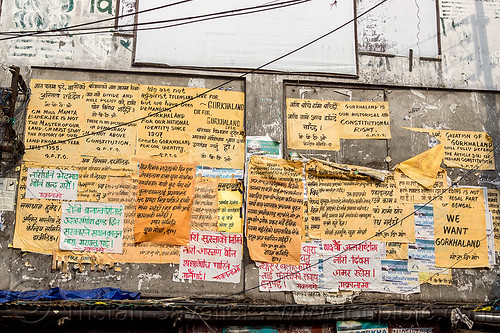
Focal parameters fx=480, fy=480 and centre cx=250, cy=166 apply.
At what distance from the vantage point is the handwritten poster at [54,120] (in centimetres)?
792

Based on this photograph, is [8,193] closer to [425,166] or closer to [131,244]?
[131,244]

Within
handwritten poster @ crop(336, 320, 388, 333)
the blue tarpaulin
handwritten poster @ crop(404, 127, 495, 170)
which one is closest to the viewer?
the blue tarpaulin

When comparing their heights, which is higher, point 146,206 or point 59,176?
point 59,176

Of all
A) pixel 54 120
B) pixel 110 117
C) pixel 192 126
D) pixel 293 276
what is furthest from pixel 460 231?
pixel 54 120

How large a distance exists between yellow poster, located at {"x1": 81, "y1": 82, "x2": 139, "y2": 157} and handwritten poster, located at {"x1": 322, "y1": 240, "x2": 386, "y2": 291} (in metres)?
3.71

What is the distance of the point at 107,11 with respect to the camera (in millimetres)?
8625

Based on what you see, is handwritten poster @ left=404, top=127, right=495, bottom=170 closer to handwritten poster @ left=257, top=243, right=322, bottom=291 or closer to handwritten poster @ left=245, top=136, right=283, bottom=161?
handwritten poster @ left=245, top=136, right=283, bottom=161

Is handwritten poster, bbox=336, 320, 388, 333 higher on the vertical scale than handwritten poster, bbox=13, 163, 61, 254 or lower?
lower

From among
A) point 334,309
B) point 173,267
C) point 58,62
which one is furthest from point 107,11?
point 334,309

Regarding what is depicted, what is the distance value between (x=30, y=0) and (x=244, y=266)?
603 centimetres

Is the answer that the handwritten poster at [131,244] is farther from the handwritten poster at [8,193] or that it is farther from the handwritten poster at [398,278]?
the handwritten poster at [398,278]

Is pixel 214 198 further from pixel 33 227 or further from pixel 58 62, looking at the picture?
pixel 58 62

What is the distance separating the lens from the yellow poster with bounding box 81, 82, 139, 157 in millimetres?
7996

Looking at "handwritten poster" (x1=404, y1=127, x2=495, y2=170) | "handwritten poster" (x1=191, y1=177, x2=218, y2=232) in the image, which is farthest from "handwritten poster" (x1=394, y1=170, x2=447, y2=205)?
"handwritten poster" (x1=191, y1=177, x2=218, y2=232)
